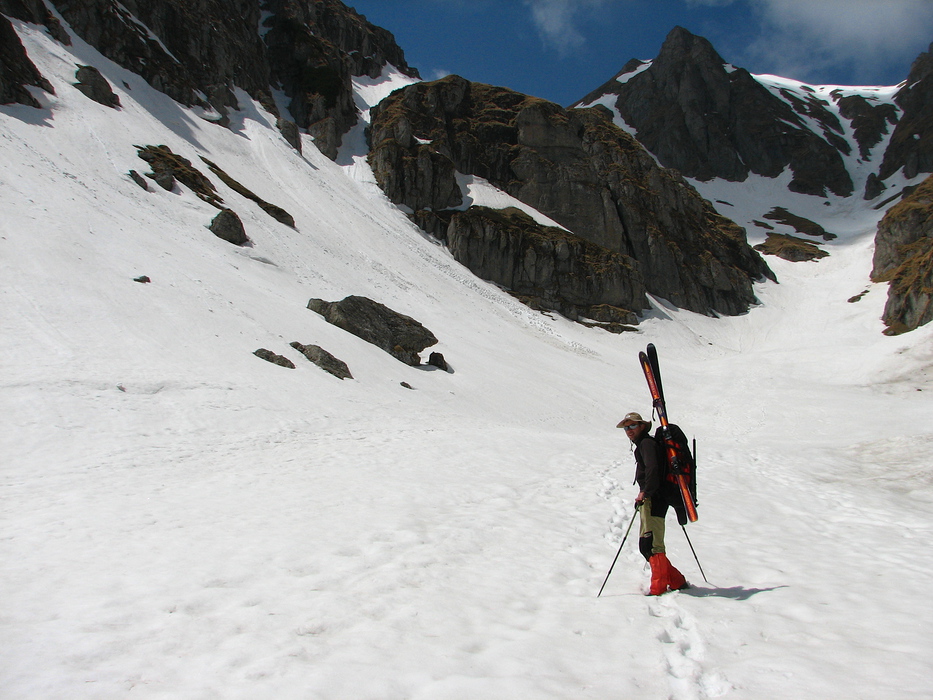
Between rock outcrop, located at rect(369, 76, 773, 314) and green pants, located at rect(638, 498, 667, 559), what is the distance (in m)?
71.4

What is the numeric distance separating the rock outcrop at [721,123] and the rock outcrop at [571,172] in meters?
88.7

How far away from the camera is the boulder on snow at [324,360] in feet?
73.4

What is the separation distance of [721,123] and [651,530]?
678 ft

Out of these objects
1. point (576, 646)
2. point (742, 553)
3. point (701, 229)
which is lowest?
point (576, 646)

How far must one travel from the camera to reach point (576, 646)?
4887mm

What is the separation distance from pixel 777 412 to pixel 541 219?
53.9 m

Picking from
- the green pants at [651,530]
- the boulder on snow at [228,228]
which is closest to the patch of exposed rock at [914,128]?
the boulder on snow at [228,228]

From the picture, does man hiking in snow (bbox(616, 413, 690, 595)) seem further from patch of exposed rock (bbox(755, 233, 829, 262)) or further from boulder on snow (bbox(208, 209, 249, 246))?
patch of exposed rock (bbox(755, 233, 829, 262))

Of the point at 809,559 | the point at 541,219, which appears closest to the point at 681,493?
the point at 809,559

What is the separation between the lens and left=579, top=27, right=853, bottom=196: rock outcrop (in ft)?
540

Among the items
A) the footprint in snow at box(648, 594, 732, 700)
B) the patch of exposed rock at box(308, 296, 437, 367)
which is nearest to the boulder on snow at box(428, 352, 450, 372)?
the patch of exposed rock at box(308, 296, 437, 367)

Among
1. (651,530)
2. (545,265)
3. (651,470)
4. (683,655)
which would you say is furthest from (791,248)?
(683,655)

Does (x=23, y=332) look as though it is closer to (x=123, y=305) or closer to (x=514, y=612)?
(x=123, y=305)

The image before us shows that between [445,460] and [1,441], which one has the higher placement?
[445,460]
